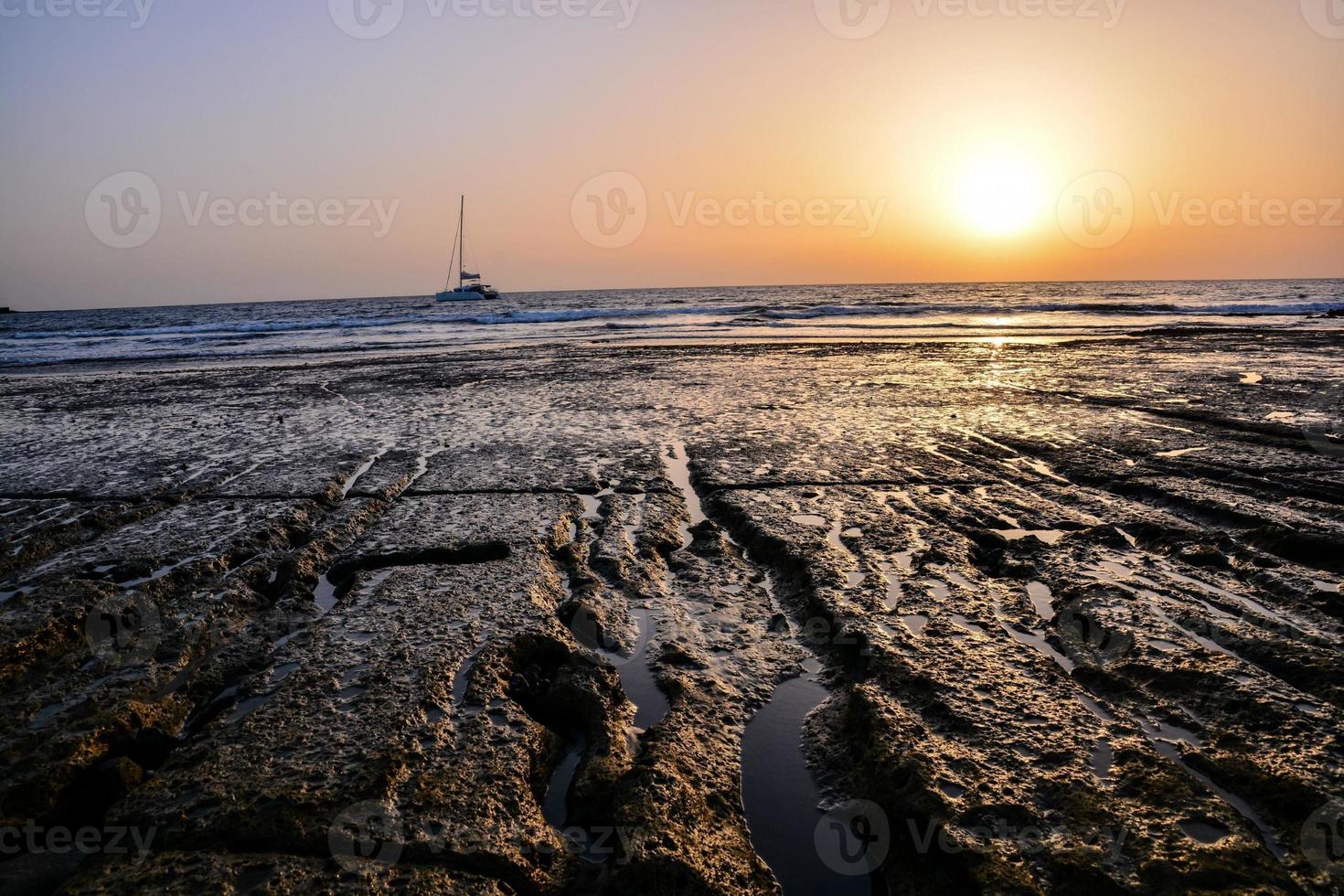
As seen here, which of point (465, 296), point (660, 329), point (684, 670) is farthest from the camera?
point (465, 296)

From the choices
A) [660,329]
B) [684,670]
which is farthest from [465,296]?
[684,670]

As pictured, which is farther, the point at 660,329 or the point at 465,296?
the point at 465,296

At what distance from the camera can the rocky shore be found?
1.71m

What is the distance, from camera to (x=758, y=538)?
→ 389cm

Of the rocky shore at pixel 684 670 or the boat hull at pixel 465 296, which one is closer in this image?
the rocky shore at pixel 684 670

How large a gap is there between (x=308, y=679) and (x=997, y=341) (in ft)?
57.8

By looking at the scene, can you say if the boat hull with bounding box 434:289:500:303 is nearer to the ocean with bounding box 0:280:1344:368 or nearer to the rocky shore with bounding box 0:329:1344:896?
the ocean with bounding box 0:280:1344:368

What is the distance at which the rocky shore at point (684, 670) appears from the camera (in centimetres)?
171

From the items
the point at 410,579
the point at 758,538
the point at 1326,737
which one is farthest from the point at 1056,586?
the point at 410,579

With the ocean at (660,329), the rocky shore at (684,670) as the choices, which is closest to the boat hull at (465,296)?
the ocean at (660,329)

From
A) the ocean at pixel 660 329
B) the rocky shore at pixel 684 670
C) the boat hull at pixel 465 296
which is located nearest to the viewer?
the rocky shore at pixel 684 670

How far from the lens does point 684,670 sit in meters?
2.60

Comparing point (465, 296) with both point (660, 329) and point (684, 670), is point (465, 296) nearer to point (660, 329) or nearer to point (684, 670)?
point (660, 329)

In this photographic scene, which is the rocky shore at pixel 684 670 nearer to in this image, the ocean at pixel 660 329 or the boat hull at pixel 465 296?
the ocean at pixel 660 329
